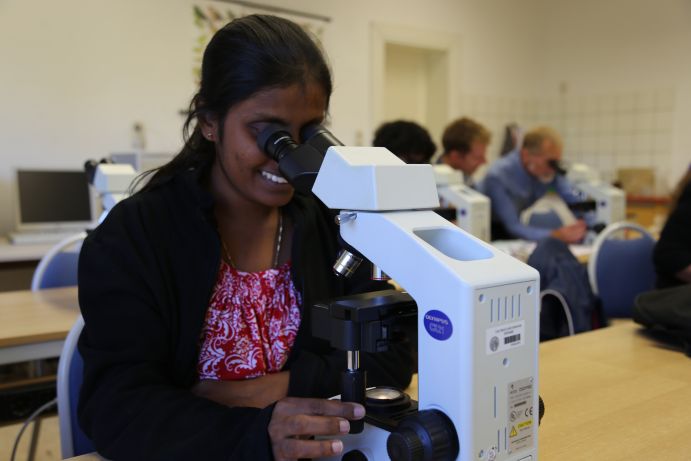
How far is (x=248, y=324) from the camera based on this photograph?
3.32ft

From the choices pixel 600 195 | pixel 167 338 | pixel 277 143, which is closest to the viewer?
pixel 277 143

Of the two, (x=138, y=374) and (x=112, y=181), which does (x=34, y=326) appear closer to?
(x=112, y=181)

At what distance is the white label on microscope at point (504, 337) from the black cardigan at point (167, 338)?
28 centimetres

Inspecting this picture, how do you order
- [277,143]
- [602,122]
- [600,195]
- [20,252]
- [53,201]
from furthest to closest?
[602,122] < [53,201] < [600,195] < [20,252] < [277,143]

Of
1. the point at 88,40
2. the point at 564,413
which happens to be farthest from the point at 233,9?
the point at 564,413

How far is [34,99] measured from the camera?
11.6 feet

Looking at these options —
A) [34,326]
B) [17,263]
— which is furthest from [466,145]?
[34,326]

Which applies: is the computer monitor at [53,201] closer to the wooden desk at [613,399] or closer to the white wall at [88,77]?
the white wall at [88,77]

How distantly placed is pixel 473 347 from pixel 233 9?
415cm

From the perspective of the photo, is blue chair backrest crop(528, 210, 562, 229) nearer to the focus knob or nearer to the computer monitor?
the computer monitor

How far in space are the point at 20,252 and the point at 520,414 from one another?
289cm

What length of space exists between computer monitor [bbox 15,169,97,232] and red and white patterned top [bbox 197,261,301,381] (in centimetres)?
256

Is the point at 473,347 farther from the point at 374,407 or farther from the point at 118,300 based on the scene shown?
the point at 118,300

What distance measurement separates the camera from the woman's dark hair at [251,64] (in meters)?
0.95
